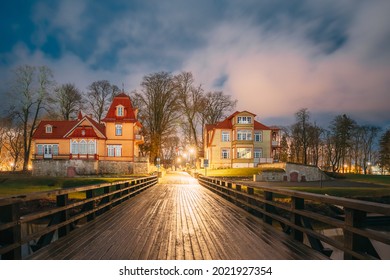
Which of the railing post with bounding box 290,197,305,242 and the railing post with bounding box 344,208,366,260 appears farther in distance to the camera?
the railing post with bounding box 290,197,305,242

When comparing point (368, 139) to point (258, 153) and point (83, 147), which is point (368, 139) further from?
point (83, 147)

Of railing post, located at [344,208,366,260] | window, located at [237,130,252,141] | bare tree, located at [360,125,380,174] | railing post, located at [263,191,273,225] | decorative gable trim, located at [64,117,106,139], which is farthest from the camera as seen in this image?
bare tree, located at [360,125,380,174]

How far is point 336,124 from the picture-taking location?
52625mm

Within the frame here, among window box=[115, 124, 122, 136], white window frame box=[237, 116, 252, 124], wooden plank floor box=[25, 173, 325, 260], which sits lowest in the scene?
wooden plank floor box=[25, 173, 325, 260]

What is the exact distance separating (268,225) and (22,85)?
36763mm

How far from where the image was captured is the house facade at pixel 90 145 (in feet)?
117

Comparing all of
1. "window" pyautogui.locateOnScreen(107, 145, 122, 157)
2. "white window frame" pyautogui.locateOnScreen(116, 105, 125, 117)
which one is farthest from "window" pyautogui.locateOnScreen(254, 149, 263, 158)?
"white window frame" pyautogui.locateOnScreen(116, 105, 125, 117)

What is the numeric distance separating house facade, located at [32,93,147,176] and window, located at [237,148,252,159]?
1406cm

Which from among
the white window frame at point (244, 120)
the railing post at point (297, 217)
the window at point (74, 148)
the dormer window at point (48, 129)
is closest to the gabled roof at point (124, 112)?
the window at point (74, 148)

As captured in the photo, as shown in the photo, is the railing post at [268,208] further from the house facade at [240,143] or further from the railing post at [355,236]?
the house facade at [240,143]

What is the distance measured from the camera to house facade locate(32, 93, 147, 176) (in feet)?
117

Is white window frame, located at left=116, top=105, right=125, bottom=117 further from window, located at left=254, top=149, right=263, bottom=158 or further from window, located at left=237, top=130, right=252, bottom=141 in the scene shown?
window, located at left=254, top=149, right=263, bottom=158
